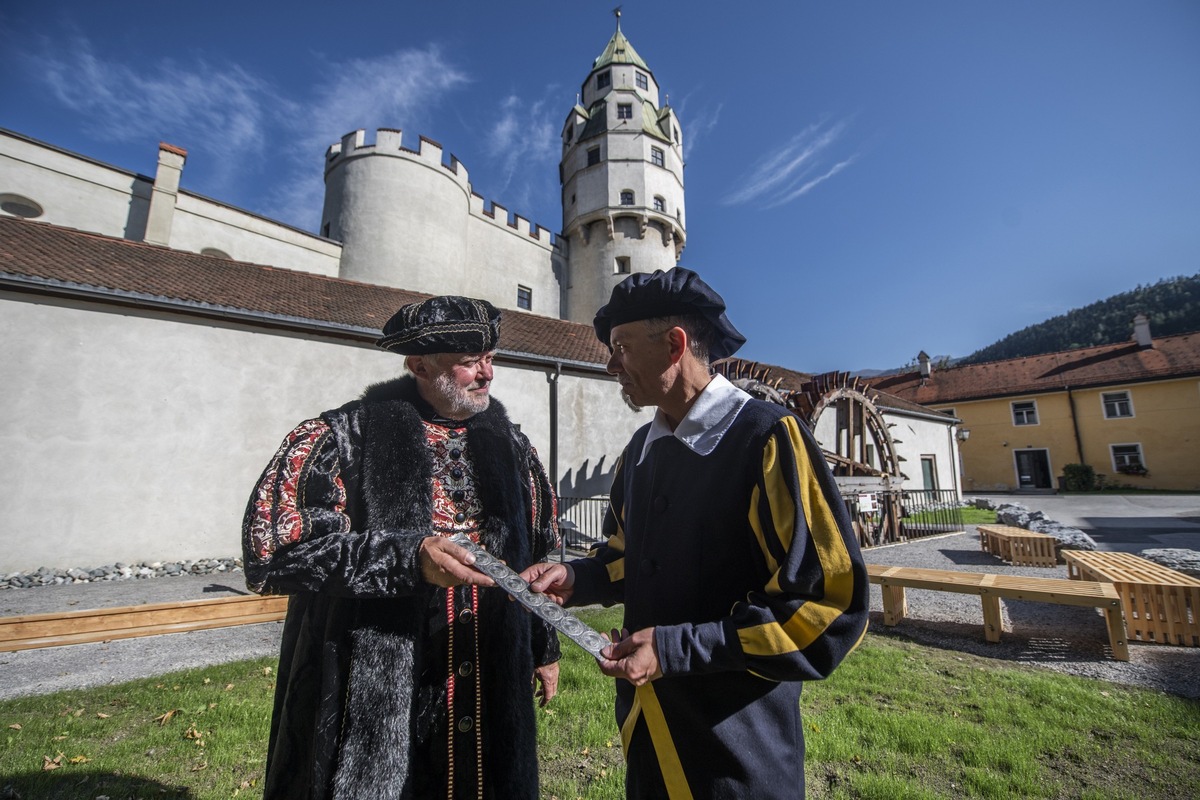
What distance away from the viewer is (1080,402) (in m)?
27.8

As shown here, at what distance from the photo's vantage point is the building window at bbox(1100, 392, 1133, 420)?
26.6 metres

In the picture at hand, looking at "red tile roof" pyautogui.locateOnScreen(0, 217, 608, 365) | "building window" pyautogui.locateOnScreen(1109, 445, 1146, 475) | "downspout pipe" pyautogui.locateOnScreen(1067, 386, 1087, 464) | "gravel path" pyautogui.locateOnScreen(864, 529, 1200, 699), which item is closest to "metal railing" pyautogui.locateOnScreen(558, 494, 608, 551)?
"red tile roof" pyautogui.locateOnScreen(0, 217, 608, 365)

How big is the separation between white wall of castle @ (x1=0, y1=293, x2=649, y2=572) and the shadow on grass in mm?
7610

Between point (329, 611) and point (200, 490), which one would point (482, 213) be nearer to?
point (200, 490)

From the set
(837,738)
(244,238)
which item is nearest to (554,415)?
(837,738)

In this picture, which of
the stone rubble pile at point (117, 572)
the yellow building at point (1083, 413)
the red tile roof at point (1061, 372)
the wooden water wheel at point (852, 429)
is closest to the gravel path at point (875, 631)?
the stone rubble pile at point (117, 572)

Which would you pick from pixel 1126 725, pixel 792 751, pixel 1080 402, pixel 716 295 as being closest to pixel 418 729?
pixel 792 751

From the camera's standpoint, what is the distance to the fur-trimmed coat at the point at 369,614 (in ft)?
5.19

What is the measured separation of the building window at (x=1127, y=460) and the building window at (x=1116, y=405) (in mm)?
1604

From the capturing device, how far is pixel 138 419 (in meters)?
8.88

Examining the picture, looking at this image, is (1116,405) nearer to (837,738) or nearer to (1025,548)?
(1025,548)

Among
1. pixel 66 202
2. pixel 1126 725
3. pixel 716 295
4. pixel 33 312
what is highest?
pixel 66 202

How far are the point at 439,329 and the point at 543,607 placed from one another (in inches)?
46.2

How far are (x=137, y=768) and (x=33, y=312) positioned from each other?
9185 mm
